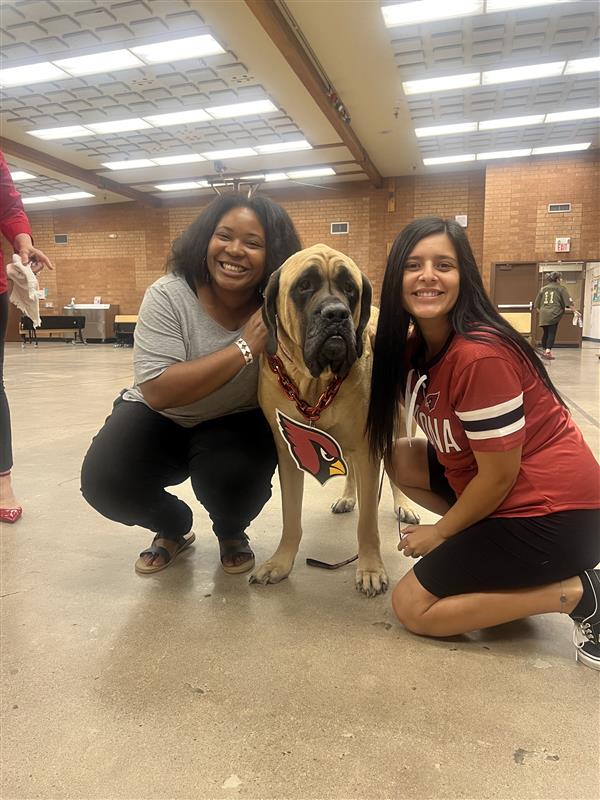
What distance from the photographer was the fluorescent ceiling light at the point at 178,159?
1340 centimetres

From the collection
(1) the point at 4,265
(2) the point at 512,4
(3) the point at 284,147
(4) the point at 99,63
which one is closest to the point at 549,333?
(2) the point at 512,4

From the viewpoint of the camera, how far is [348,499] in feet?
8.83

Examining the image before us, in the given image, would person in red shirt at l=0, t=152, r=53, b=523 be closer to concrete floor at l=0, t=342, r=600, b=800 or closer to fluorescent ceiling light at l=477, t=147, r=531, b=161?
concrete floor at l=0, t=342, r=600, b=800

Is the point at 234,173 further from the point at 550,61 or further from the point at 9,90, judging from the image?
the point at 550,61

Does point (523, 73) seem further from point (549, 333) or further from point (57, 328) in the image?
point (57, 328)

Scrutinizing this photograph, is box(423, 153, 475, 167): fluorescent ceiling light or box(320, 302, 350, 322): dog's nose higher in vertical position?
box(423, 153, 475, 167): fluorescent ceiling light

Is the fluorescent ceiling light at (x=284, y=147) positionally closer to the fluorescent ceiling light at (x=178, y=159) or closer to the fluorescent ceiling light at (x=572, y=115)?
the fluorescent ceiling light at (x=178, y=159)

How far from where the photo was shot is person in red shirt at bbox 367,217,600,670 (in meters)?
1.43

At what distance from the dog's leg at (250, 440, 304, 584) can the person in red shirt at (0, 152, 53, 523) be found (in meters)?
1.35

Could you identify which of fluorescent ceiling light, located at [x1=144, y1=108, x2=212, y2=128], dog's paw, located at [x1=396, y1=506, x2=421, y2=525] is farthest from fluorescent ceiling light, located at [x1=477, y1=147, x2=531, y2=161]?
dog's paw, located at [x1=396, y1=506, x2=421, y2=525]

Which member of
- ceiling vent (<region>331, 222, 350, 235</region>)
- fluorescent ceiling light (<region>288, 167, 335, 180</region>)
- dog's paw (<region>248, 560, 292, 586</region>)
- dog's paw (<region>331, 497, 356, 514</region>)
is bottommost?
dog's paw (<region>331, 497, 356, 514</region>)

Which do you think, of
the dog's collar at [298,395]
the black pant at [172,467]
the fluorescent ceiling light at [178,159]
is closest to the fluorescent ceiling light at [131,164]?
the fluorescent ceiling light at [178,159]

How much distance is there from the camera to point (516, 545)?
1460 mm

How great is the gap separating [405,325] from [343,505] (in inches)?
49.0
